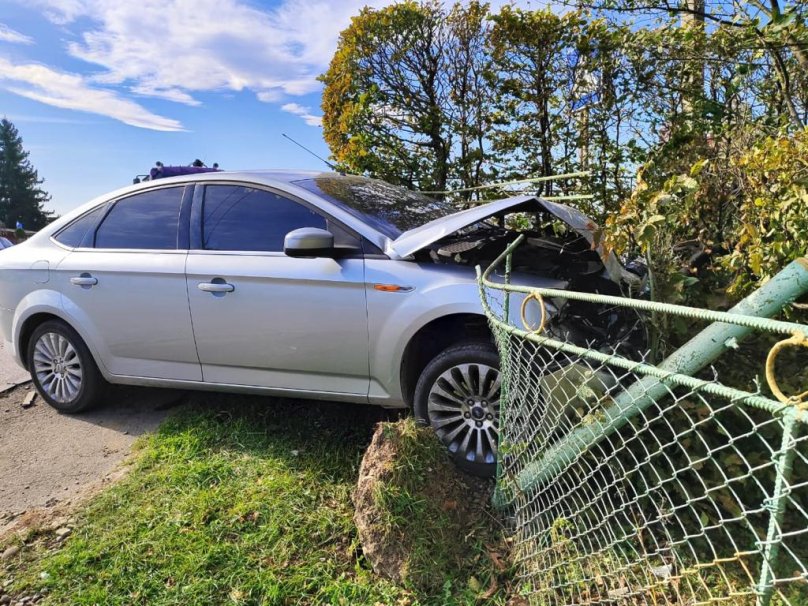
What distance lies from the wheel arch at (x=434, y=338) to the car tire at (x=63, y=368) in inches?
101

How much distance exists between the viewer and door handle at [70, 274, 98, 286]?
3.95 m

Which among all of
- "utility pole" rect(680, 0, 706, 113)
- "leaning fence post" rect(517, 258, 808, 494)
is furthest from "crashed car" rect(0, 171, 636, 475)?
"utility pole" rect(680, 0, 706, 113)

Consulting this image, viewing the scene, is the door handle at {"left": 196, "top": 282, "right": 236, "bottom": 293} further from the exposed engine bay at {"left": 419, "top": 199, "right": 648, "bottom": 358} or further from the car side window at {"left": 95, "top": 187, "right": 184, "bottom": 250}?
the exposed engine bay at {"left": 419, "top": 199, "right": 648, "bottom": 358}

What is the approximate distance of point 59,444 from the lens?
394 centimetres

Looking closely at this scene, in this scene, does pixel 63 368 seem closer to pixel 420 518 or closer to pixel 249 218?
pixel 249 218

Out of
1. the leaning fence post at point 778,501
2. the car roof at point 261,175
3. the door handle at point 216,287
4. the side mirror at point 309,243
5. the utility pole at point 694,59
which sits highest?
the utility pole at point 694,59

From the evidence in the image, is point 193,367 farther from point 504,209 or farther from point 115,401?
point 504,209

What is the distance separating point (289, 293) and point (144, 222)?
1445 mm

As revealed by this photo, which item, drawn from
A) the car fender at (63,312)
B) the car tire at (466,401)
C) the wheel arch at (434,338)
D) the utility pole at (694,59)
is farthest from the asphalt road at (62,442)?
the utility pole at (694,59)

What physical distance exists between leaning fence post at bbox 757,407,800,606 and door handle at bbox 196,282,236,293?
9.96 ft

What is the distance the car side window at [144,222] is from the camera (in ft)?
12.7

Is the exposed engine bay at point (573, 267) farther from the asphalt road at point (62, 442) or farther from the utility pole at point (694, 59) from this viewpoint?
the asphalt road at point (62, 442)

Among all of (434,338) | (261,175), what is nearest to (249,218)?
(261,175)

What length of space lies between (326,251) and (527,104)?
3.47 meters
